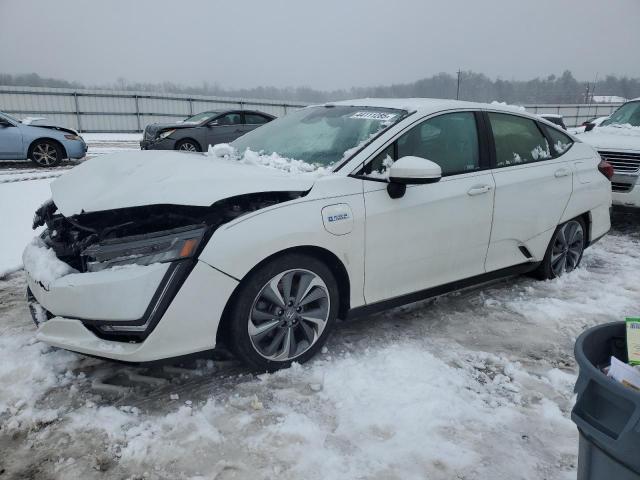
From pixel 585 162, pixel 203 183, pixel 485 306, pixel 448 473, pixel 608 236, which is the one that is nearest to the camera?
pixel 448 473

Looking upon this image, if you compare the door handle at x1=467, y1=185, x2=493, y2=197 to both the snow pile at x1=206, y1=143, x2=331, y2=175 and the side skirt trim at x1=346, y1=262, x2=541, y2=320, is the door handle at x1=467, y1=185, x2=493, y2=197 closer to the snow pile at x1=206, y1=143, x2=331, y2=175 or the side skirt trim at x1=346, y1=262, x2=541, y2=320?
the side skirt trim at x1=346, y1=262, x2=541, y2=320

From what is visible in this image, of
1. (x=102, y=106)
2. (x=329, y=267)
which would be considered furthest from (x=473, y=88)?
(x=329, y=267)

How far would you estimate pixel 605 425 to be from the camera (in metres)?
1.38

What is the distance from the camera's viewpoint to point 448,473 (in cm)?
212

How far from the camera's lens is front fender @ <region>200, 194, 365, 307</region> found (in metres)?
2.50

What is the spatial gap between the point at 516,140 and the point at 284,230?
235cm

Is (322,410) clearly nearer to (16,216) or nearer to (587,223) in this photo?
(587,223)

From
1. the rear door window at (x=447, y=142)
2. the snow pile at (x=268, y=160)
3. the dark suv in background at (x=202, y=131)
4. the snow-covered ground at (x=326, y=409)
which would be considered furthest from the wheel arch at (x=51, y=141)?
the rear door window at (x=447, y=142)

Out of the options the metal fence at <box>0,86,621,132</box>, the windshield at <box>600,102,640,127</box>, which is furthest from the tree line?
the windshield at <box>600,102,640,127</box>

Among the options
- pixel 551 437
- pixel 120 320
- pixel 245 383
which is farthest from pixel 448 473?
pixel 120 320

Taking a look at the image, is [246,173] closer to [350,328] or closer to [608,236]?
[350,328]

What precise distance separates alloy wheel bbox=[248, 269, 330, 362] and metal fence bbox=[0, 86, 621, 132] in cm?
2264

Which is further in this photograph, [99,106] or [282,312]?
[99,106]

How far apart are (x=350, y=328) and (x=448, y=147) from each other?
146 centimetres
